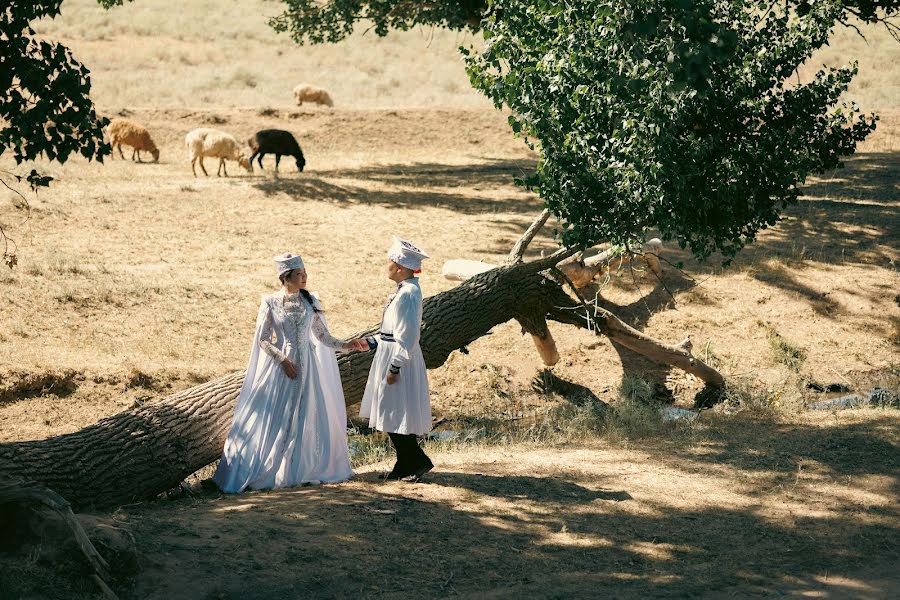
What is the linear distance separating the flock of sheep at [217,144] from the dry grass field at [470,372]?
53cm

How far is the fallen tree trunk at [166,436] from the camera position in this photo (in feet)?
24.3

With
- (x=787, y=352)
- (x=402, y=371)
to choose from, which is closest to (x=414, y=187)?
(x=787, y=352)

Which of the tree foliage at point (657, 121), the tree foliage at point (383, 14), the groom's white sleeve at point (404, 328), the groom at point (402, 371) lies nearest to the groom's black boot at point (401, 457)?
the groom at point (402, 371)

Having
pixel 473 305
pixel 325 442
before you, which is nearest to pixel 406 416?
pixel 325 442

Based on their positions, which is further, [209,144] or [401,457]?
[209,144]

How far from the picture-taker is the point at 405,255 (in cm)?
745

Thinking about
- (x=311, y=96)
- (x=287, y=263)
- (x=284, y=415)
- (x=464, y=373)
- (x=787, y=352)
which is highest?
(x=311, y=96)

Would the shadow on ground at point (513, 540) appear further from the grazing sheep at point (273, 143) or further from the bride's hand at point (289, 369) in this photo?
the grazing sheep at point (273, 143)

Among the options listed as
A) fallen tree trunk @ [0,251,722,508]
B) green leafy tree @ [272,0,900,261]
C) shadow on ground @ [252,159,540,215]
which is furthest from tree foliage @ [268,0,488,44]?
fallen tree trunk @ [0,251,722,508]

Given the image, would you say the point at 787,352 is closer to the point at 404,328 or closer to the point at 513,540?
the point at 404,328

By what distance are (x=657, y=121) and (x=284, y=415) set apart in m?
4.13

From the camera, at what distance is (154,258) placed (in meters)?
15.1

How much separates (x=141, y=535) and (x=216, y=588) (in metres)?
0.93

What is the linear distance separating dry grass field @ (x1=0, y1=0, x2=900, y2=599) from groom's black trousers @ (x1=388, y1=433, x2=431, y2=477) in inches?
8.3
